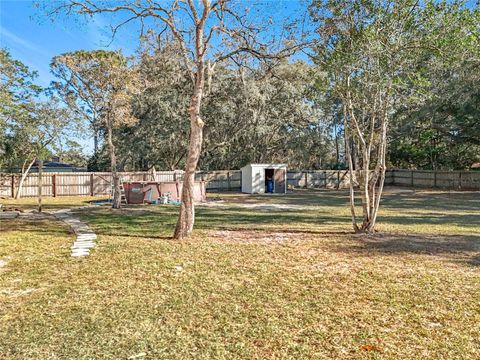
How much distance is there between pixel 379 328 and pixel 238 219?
696 cm

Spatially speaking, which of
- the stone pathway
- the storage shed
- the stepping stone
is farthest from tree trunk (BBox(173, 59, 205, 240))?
the storage shed

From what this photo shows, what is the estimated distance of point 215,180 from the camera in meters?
24.0

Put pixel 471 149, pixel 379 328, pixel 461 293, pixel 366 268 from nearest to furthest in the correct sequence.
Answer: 1. pixel 379 328
2. pixel 461 293
3. pixel 366 268
4. pixel 471 149

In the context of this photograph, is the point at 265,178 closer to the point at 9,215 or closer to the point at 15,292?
the point at 9,215

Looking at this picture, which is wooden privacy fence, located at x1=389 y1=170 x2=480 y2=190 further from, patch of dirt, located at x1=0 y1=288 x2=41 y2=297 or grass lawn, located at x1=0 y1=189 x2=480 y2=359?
patch of dirt, located at x1=0 y1=288 x2=41 y2=297

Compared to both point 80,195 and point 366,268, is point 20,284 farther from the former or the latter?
point 80,195

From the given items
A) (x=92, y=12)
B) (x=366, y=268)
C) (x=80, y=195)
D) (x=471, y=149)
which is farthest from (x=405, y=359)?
(x=471, y=149)

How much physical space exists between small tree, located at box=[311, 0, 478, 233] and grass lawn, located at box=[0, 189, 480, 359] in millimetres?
2542

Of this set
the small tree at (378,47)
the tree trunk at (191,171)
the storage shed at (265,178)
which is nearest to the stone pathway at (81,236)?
the tree trunk at (191,171)

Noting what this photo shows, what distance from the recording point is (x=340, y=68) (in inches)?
268

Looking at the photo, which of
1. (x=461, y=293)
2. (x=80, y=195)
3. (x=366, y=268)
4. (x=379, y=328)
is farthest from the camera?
(x=80, y=195)

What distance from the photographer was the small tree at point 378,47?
6273 millimetres

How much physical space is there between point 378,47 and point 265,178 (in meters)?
15.9

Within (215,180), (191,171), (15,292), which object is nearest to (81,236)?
(191,171)
